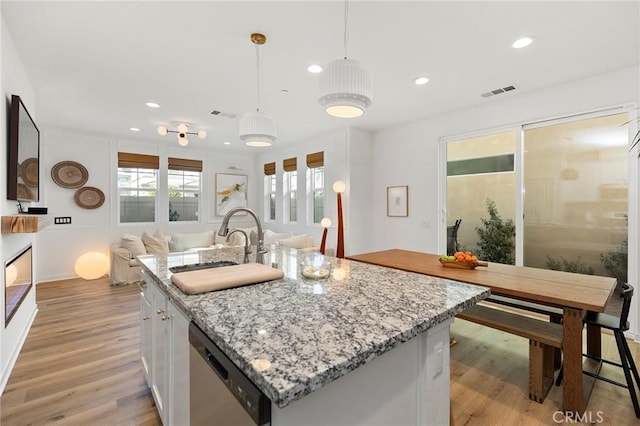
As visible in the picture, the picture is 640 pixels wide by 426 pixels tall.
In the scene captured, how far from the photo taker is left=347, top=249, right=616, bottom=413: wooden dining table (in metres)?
1.75

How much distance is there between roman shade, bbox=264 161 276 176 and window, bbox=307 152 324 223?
1215mm

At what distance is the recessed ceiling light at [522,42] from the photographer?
2354 millimetres

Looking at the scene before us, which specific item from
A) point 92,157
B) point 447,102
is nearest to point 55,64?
point 92,157

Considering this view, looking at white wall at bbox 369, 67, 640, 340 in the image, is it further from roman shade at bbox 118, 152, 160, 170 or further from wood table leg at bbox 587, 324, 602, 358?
roman shade at bbox 118, 152, 160, 170

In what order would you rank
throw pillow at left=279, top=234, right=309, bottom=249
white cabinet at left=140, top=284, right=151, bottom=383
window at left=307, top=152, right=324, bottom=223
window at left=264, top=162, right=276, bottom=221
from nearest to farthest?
1. white cabinet at left=140, top=284, right=151, bottom=383
2. throw pillow at left=279, top=234, right=309, bottom=249
3. window at left=307, top=152, right=324, bottom=223
4. window at left=264, top=162, right=276, bottom=221

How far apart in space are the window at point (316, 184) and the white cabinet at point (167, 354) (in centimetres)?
405

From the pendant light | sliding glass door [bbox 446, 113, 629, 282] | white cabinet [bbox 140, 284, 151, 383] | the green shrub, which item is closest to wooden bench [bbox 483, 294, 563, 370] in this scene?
sliding glass door [bbox 446, 113, 629, 282]

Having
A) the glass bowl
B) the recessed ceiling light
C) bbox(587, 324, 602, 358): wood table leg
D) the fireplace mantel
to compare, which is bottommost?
bbox(587, 324, 602, 358): wood table leg

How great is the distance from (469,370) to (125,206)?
6.15m

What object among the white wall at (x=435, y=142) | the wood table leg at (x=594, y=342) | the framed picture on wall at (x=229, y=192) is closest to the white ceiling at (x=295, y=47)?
the white wall at (x=435, y=142)

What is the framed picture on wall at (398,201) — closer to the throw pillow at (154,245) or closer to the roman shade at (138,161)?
the throw pillow at (154,245)

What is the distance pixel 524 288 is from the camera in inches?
76.9

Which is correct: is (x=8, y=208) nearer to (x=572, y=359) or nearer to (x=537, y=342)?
(x=537, y=342)

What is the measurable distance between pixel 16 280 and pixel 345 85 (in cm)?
322
